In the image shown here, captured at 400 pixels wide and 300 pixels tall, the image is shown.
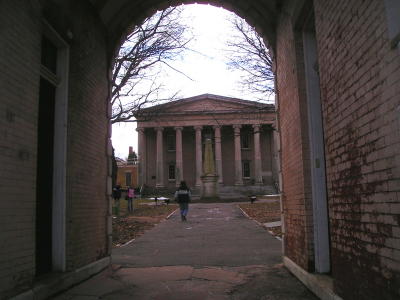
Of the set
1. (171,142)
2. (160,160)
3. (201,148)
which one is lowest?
(160,160)

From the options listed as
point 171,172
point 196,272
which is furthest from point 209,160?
point 196,272

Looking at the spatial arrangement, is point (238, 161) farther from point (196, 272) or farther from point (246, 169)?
point (196, 272)

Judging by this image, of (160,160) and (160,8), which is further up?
(160,160)

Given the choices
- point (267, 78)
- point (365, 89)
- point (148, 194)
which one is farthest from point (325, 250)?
point (148, 194)

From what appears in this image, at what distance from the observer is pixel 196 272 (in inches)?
315

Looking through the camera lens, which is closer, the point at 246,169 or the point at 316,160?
the point at 316,160

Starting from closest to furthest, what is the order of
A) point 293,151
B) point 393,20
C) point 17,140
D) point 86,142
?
point 393,20 < point 17,140 < point 293,151 < point 86,142

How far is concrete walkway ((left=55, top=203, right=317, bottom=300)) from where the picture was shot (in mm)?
6270

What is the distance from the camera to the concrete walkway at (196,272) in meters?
6.27

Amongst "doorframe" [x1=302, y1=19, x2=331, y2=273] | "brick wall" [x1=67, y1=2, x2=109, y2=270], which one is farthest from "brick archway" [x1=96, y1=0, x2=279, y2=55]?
"doorframe" [x1=302, y1=19, x2=331, y2=273]

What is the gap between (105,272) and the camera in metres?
8.07

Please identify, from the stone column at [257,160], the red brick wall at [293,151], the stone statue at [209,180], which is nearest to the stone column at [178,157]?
the stone column at [257,160]

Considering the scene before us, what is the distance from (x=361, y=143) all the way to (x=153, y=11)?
6.30 metres

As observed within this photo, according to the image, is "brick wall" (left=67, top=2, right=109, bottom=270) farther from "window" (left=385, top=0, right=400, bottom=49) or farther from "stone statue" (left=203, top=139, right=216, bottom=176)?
"stone statue" (left=203, top=139, right=216, bottom=176)
